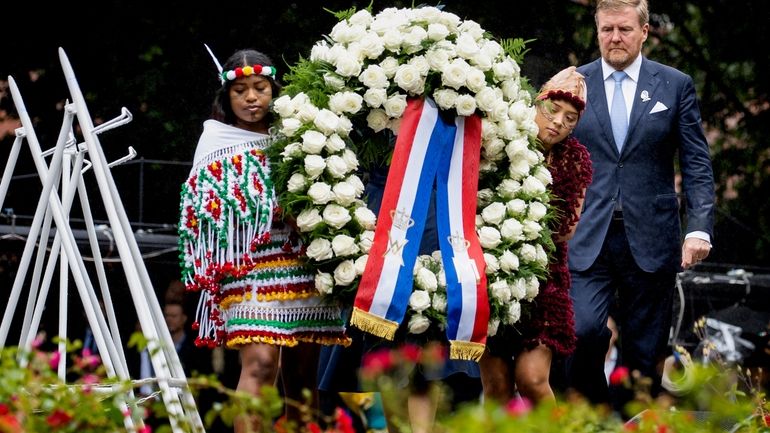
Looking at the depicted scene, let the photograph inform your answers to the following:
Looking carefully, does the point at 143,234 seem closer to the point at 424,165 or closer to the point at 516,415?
the point at 424,165

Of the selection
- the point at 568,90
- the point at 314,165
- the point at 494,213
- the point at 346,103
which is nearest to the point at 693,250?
the point at 568,90

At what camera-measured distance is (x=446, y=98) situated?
6.49m

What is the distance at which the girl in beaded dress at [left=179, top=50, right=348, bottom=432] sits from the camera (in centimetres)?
651

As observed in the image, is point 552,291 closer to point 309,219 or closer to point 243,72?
point 309,219

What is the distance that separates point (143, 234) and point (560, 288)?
4.49 meters

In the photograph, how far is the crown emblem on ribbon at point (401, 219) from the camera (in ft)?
21.1

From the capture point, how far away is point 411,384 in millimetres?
6824

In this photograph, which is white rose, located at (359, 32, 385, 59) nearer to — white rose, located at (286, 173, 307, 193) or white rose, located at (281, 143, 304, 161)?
white rose, located at (281, 143, 304, 161)

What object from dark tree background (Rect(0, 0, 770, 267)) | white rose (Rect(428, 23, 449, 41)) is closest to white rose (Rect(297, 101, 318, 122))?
white rose (Rect(428, 23, 449, 41))

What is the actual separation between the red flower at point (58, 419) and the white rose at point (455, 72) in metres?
3.40

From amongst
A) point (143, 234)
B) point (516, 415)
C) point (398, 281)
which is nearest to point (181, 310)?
point (143, 234)

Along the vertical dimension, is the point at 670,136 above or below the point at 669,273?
above

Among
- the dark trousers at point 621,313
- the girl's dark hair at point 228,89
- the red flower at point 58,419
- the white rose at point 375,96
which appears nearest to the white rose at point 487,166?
the white rose at point 375,96

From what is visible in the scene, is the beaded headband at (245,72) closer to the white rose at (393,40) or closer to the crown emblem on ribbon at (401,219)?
the white rose at (393,40)
